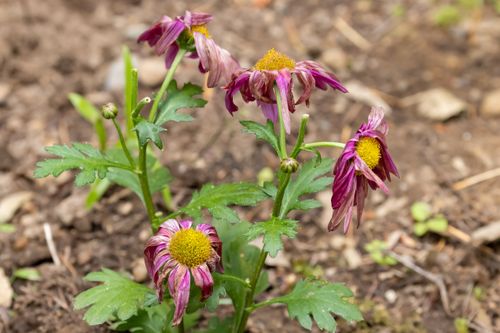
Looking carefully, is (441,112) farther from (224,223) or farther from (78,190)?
(78,190)

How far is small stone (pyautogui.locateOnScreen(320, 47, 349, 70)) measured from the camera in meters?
3.75

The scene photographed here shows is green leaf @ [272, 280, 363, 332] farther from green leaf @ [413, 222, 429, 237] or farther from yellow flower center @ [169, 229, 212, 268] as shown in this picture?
green leaf @ [413, 222, 429, 237]

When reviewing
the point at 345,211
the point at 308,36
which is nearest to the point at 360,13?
the point at 308,36

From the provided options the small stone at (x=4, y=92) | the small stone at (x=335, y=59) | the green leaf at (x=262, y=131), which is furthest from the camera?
the small stone at (x=335, y=59)

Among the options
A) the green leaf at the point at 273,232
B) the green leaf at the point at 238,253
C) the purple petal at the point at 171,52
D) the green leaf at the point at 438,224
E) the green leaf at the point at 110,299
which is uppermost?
the purple petal at the point at 171,52

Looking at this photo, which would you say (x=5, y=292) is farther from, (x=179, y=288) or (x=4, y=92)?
(x=4, y=92)

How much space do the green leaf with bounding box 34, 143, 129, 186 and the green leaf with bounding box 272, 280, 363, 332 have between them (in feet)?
2.14

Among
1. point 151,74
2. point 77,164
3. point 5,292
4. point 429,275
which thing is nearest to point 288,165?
point 77,164

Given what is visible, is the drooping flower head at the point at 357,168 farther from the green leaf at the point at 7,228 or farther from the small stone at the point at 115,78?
the small stone at the point at 115,78

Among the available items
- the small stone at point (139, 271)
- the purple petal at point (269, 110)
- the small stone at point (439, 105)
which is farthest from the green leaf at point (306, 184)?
the small stone at point (439, 105)

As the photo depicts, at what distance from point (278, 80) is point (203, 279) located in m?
0.57

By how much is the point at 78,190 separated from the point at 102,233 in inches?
11.6

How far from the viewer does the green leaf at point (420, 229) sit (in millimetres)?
2805

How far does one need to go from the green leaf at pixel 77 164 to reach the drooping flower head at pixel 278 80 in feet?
1.40
